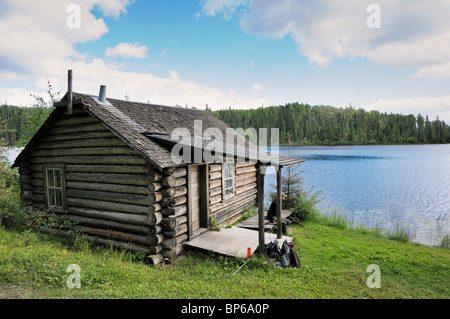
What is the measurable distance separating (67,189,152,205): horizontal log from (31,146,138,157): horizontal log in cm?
130

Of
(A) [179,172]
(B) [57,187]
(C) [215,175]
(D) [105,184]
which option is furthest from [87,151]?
(C) [215,175]

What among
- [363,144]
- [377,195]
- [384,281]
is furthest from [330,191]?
[363,144]

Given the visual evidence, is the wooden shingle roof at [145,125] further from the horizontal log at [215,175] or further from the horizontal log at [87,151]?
the horizontal log at [215,175]

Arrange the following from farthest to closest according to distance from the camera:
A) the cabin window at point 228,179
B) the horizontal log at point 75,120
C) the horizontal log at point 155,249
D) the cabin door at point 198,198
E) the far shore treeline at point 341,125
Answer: the far shore treeline at point 341,125 < the cabin window at point 228,179 < the cabin door at point 198,198 < the horizontal log at point 75,120 < the horizontal log at point 155,249

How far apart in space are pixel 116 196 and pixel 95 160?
1.44 m

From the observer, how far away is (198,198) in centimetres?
947

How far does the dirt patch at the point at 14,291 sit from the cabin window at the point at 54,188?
436 cm

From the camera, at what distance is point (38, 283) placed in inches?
205

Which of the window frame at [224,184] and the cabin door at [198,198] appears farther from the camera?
the window frame at [224,184]

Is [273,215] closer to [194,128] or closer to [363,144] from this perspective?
[194,128]

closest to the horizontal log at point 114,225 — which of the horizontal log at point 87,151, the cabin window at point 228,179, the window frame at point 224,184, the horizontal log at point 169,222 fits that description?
the horizontal log at point 169,222

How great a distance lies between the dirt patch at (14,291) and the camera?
4.69 metres

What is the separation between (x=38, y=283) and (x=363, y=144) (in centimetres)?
9099

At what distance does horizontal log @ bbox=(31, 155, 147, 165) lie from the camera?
7484 millimetres
